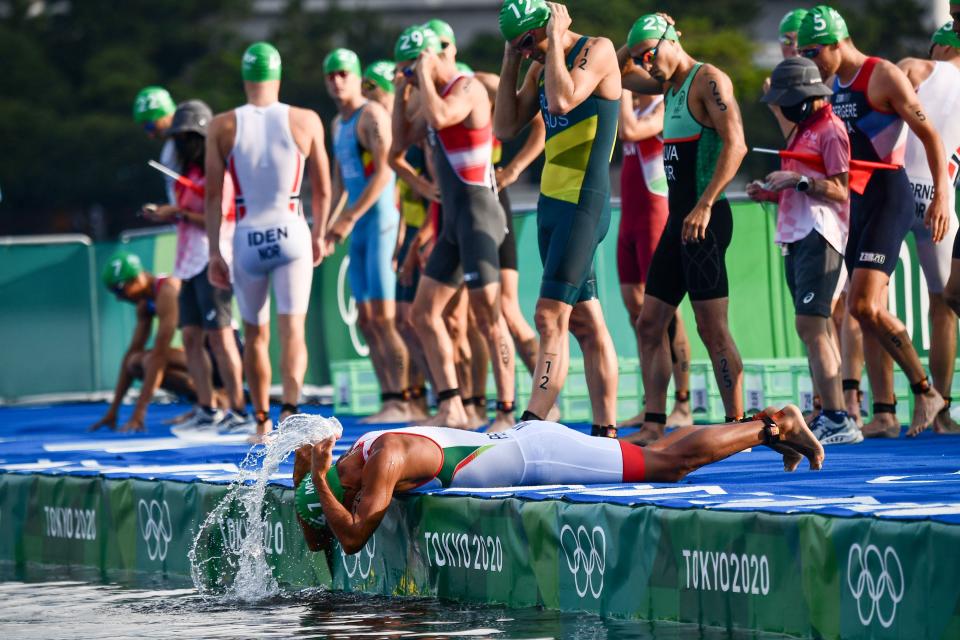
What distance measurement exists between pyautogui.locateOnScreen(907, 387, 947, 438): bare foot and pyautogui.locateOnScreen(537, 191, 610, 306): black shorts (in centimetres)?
204

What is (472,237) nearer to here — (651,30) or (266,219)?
(266,219)

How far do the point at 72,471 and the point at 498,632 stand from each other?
11.8 ft

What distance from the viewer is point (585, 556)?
6.41 m

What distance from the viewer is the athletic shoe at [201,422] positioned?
1227 centimetres

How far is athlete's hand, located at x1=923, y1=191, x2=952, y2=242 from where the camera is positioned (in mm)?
8914

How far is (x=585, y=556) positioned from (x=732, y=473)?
54.2 inches

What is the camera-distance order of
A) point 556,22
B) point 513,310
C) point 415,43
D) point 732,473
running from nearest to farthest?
point 732,473 → point 556,22 → point 415,43 → point 513,310

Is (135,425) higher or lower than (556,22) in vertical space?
lower

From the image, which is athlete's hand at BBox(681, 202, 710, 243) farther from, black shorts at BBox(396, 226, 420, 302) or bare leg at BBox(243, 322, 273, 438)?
black shorts at BBox(396, 226, 420, 302)

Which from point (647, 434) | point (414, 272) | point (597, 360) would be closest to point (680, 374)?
point (647, 434)

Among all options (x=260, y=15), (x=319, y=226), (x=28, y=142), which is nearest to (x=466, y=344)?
(x=319, y=226)

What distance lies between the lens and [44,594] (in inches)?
310

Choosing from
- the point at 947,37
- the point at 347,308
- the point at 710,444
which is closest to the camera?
A: the point at 710,444

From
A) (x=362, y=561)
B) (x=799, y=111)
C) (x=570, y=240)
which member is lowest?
(x=362, y=561)
